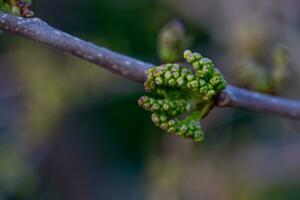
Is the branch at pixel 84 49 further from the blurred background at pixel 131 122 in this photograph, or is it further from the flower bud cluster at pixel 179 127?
the blurred background at pixel 131 122

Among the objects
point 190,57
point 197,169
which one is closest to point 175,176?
point 197,169

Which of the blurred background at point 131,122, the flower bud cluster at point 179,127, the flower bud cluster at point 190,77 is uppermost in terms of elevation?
the flower bud cluster at point 190,77

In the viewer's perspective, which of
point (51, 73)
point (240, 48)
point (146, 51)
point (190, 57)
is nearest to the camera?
point (190, 57)

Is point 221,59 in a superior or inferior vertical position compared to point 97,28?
superior

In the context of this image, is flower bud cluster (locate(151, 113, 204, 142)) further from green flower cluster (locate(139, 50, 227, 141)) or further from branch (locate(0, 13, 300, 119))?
branch (locate(0, 13, 300, 119))

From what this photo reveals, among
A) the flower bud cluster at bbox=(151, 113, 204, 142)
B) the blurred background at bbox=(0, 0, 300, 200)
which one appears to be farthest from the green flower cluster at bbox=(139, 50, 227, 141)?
the blurred background at bbox=(0, 0, 300, 200)

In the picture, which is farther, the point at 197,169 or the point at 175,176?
the point at 197,169

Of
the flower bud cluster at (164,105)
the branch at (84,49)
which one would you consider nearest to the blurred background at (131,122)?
the branch at (84,49)

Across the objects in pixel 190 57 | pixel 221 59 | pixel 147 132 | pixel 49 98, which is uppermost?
pixel 190 57

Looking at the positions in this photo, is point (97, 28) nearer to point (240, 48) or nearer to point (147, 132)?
point (147, 132)
